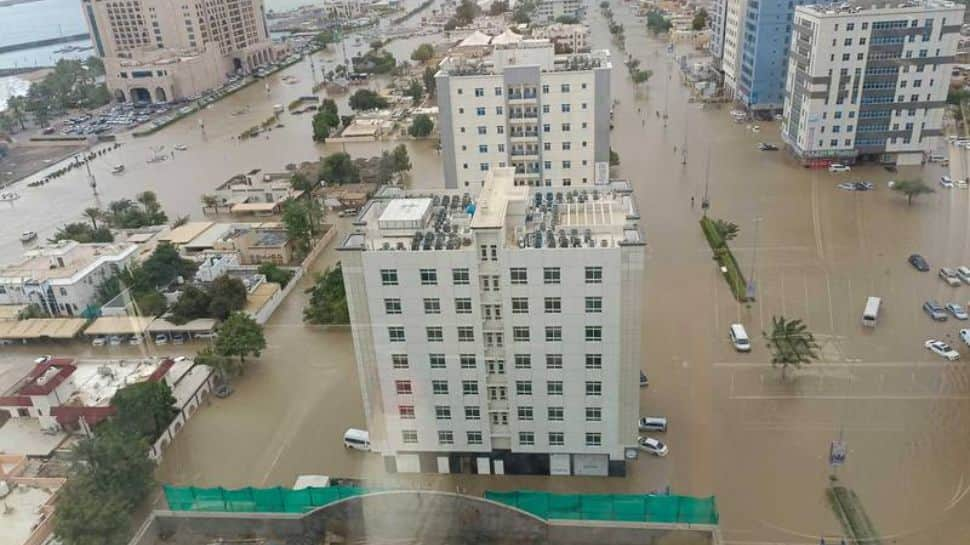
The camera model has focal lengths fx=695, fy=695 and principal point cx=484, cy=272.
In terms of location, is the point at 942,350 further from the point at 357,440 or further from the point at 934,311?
the point at 357,440

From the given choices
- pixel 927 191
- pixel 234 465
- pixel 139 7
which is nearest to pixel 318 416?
pixel 234 465

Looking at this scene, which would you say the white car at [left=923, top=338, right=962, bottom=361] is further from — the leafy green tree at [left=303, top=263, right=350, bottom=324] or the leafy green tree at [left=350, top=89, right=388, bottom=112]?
the leafy green tree at [left=350, top=89, right=388, bottom=112]

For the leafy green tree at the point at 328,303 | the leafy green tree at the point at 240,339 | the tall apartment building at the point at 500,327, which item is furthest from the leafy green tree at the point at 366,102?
the tall apartment building at the point at 500,327

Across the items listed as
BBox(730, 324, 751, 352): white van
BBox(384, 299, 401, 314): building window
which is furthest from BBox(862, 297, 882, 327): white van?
BBox(384, 299, 401, 314): building window

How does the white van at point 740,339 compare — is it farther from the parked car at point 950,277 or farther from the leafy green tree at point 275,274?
the leafy green tree at point 275,274

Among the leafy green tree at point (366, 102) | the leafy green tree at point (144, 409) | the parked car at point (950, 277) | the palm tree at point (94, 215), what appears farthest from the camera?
the leafy green tree at point (366, 102)

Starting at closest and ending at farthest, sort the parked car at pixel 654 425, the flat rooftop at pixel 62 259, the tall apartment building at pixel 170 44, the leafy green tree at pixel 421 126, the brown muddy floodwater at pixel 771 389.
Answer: the brown muddy floodwater at pixel 771 389 → the parked car at pixel 654 425 → the flat rooftop at pixel 62 259 → the leafy green tree at pixel 421 126 → the tall apartment building at pixel 170 44

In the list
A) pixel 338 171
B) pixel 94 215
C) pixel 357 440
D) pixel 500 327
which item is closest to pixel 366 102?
pixel 338 171
